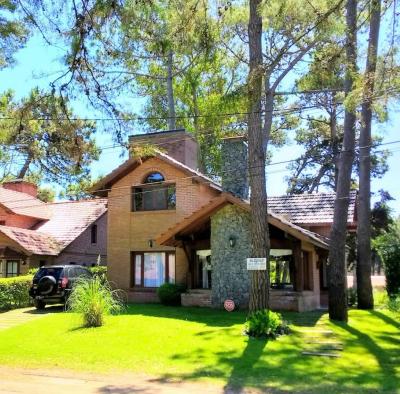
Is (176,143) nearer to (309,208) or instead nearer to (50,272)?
(309,208)

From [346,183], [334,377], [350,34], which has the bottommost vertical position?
[334,377]

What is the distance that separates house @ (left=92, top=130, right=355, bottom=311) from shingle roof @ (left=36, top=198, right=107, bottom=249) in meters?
6.31

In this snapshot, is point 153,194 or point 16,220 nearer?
point 153,194

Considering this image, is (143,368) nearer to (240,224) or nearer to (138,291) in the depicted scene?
(240,224)

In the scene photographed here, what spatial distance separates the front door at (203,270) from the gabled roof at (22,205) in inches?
559

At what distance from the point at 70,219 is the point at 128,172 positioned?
9.79 meters

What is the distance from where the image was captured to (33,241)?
90.7 ft

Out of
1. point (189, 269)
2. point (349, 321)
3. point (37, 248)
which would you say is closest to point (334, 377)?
point (349, 321)

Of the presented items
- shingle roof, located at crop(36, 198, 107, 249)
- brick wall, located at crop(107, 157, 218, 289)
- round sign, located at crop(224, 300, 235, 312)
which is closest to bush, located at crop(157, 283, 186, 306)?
brick wall, located at crop(107, 157, 218, 289)

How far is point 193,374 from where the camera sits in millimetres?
10000

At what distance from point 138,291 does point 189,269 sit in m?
3.29

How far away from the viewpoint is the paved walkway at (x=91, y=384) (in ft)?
29.1

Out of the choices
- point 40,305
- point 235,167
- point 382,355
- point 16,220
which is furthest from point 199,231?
point 16,220

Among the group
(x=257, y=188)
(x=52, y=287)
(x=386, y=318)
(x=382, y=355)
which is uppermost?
(x=257, y=188)
